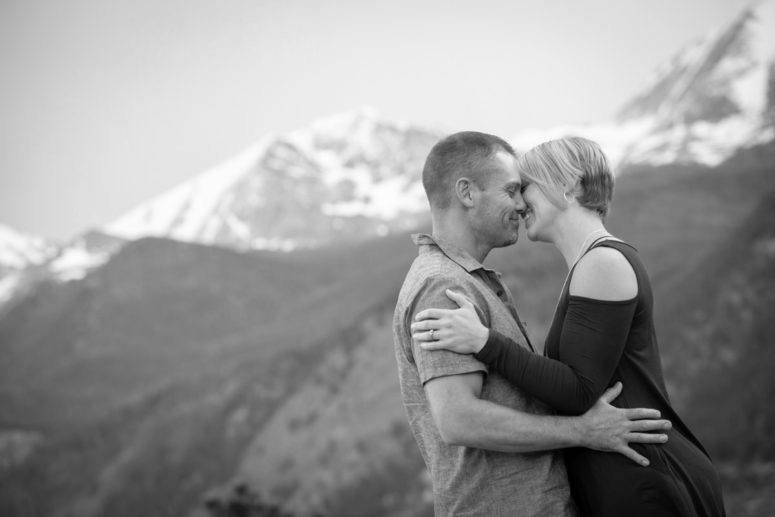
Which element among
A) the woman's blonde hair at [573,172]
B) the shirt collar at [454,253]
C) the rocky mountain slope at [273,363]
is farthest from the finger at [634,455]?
the rocky mountain slope at [273,363]

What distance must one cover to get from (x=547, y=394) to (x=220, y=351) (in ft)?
299

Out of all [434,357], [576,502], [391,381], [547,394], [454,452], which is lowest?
[391,381]

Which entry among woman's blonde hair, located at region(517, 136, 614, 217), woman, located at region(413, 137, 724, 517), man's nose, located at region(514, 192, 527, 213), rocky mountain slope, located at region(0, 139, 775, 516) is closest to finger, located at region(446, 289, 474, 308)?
woman, located at region(413, 137, 724, 517)

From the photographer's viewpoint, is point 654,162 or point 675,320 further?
point 654,162

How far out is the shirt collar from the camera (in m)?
3.91

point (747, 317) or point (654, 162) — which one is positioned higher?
point (654, 162)

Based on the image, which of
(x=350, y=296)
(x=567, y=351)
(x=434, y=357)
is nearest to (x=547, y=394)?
(x=567, y=351)

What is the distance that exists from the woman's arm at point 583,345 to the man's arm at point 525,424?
9cm

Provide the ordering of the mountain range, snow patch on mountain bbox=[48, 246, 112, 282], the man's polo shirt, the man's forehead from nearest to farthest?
the man's polo shirt → the man's forehead → the mountain range → snow patch on mountain bbox=[48, 246, 112, 282]

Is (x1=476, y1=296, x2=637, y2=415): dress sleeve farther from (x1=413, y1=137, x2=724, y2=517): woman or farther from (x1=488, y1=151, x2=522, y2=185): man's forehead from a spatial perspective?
(x1=488, y1=151, x2=522, y2=185): man's forehead

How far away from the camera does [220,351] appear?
299 feet

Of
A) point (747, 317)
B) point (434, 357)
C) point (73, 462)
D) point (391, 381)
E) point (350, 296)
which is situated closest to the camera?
point (434, 357)

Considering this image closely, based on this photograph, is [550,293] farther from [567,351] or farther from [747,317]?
[567,351]

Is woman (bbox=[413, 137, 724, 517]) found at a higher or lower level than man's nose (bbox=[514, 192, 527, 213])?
lower
